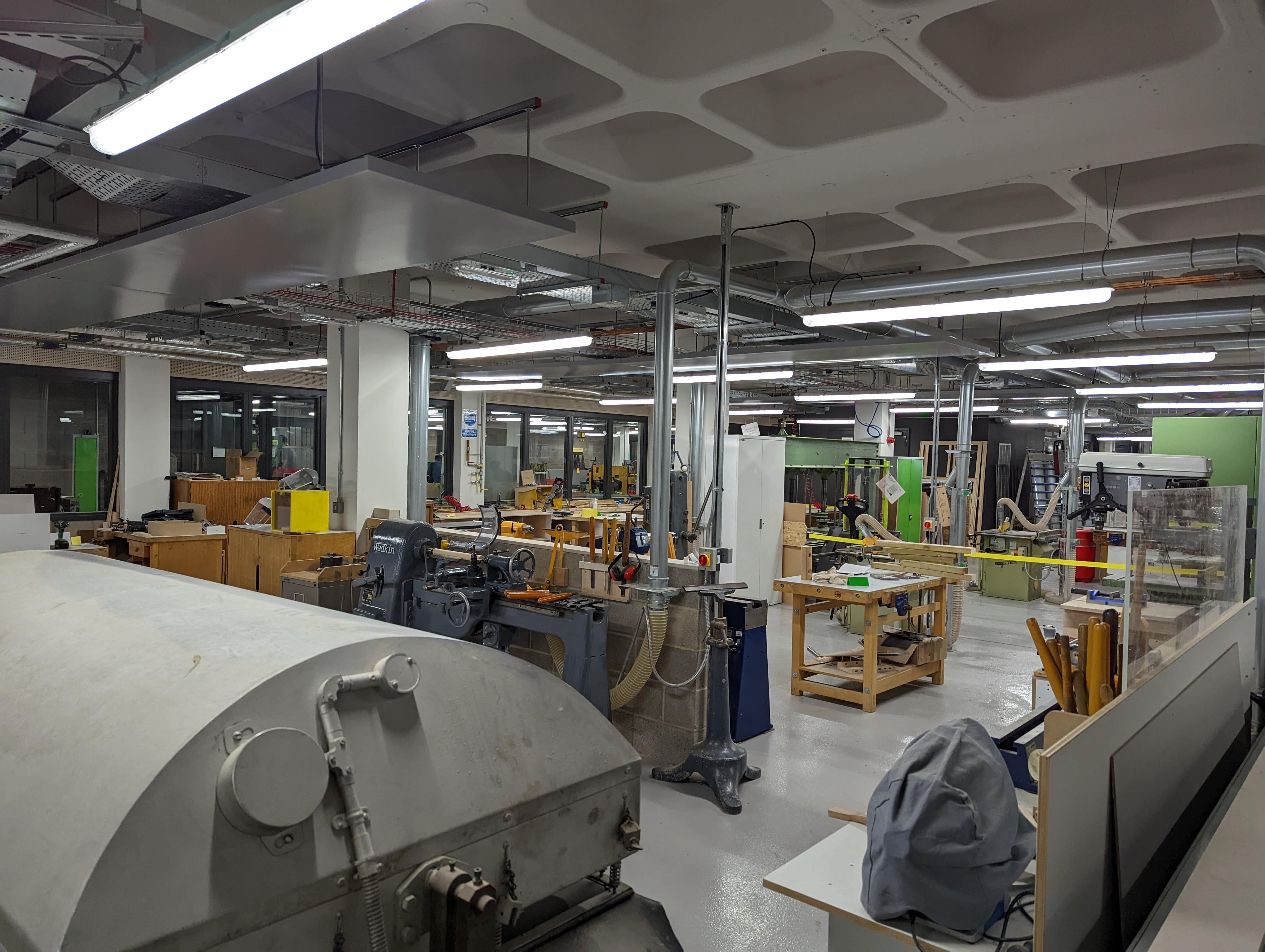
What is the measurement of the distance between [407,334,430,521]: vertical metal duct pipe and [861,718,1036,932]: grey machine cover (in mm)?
5937

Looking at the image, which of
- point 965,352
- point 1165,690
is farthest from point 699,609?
point 965,352

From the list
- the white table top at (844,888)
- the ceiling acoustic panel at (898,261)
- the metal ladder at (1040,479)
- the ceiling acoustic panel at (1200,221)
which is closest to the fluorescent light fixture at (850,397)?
the ceiling acoustic panel at (898,261)

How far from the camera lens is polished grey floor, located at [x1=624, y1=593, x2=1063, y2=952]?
2977mm

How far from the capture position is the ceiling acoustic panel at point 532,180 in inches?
178

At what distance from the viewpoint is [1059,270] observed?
16.1 ft

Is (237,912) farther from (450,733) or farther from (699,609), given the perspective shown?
(699,609)

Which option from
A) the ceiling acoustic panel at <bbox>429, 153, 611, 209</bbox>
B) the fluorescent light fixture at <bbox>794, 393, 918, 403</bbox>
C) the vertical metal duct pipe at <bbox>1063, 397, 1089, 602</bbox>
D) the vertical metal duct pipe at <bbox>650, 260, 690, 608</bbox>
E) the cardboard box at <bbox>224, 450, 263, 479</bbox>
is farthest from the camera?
the vertical metal duct pipe at <bbox>1063, 397, 1089, 602</bbox>

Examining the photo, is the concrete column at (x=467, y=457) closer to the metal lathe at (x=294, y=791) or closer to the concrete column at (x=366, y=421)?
the concrete column at (x=366, y=421)

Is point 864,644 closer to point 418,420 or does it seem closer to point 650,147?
point 650,147

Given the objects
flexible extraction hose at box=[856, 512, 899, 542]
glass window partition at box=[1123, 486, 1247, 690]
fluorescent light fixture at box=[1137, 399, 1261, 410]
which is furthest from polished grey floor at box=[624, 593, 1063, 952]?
fluorescent light fixture at box=[1137, 399, 1261, 410]

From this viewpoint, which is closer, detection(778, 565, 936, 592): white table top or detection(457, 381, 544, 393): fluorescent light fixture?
detection(778, 565, 936, 592): white table top

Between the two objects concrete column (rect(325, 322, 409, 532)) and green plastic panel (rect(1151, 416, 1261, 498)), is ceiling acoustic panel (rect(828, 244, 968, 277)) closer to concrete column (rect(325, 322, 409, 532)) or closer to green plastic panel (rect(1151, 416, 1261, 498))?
green plastic panel (rect(1151, 416, 1261, 498))

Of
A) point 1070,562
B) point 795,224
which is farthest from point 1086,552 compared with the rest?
point 795,224

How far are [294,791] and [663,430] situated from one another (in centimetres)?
358
